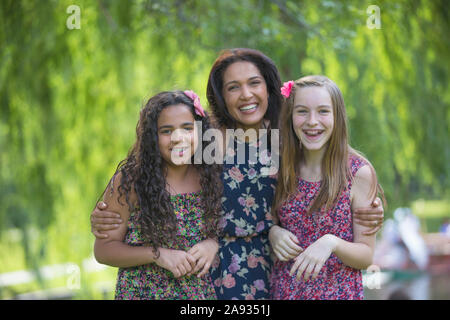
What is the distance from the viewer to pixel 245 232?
2.02m

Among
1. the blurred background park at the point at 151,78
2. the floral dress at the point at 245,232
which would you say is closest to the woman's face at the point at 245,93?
the floral dress at the point at 245,232

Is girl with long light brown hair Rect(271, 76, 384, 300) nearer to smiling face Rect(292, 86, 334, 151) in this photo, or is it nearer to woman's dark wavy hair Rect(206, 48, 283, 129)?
smiling face Rect(292, 86, 334, 151)

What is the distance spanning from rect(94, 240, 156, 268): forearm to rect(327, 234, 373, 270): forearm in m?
0.63

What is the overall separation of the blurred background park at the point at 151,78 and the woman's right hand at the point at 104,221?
1589 millimetres

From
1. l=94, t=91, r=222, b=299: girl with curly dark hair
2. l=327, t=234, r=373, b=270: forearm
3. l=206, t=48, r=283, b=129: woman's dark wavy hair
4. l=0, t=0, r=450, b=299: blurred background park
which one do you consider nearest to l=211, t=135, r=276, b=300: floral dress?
l=94, t=91, r=222, b=299: girl with curly dark hair

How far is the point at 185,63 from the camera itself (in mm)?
3473

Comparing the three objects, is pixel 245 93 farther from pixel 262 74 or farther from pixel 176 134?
pixel 176 134

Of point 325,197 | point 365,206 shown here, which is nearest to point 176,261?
point 325,197

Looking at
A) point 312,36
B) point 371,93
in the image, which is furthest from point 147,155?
point 371,93

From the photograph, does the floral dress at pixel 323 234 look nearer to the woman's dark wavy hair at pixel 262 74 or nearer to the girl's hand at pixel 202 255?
the girl's hand at pixel 202 255

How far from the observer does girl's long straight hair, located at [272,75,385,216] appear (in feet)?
6.07

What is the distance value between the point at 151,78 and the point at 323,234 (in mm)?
2179

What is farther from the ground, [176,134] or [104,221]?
[176,134]

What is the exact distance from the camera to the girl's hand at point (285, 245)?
72.4 inches
